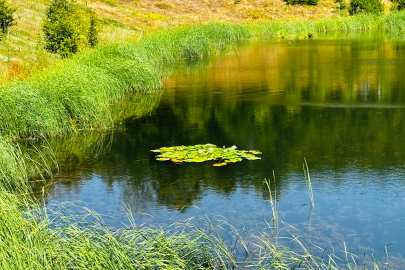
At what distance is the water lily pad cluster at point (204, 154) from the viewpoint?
8266 millimetres

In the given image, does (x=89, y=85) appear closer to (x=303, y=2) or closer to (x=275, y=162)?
(x=275, y=162)

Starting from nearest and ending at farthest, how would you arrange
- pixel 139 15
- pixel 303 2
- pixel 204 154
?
pixel 204 154 < pixel 139 15 < pixel 303 2

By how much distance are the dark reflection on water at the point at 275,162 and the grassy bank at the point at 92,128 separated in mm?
655

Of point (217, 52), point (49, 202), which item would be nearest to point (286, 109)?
point (49, 202)

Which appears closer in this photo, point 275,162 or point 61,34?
point 275,162

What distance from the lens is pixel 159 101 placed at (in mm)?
13508

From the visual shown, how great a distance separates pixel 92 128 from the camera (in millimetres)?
10469

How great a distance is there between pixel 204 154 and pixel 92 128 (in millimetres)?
2910

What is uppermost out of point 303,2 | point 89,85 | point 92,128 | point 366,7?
point 303,2

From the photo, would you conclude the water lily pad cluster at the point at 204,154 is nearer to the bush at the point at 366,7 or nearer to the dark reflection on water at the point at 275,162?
the dark reflection on water at the point at 275,162

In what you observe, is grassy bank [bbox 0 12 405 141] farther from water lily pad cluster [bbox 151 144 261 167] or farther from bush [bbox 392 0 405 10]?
bush [bbox 392 0 405 10]

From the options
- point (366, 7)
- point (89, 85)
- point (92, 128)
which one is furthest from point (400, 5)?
point (92, 128)

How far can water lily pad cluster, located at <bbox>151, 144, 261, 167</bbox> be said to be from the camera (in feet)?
27.1

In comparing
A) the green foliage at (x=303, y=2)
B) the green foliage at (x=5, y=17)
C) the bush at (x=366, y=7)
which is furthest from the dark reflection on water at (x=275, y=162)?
the green foliage at (x=303, y=2)
